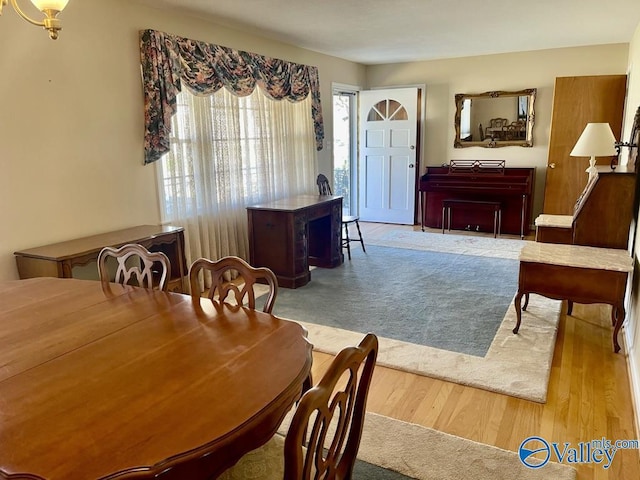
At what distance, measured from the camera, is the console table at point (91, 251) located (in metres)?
2.72

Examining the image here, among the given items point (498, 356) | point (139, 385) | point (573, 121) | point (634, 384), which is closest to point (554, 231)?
point (498, 356)

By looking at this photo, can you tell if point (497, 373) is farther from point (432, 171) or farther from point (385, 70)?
point (385, 70)

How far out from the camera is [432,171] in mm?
6492

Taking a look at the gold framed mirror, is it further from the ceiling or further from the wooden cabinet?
the wooden cabinet

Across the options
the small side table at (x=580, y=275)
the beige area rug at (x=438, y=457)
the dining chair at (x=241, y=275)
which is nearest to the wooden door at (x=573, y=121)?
the small side table at (x=580, y=275)

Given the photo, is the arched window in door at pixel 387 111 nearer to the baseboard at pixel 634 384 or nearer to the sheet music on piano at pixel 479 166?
the sheet music on piano at pixel 479 166

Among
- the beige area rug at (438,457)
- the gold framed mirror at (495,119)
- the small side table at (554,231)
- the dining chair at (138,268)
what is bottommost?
the beige area rug at (438,457)

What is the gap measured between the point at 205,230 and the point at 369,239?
248cm

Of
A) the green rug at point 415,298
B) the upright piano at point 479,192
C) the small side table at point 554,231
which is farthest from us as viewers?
the upright piano at point 479,192

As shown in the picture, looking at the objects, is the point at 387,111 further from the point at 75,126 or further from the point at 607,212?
the point at 75,126

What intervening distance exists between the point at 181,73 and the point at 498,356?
3.12 m

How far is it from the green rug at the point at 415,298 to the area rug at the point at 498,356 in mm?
77

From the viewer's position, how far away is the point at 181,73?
147 inches

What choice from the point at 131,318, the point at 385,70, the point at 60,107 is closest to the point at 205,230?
the point at 60,107
